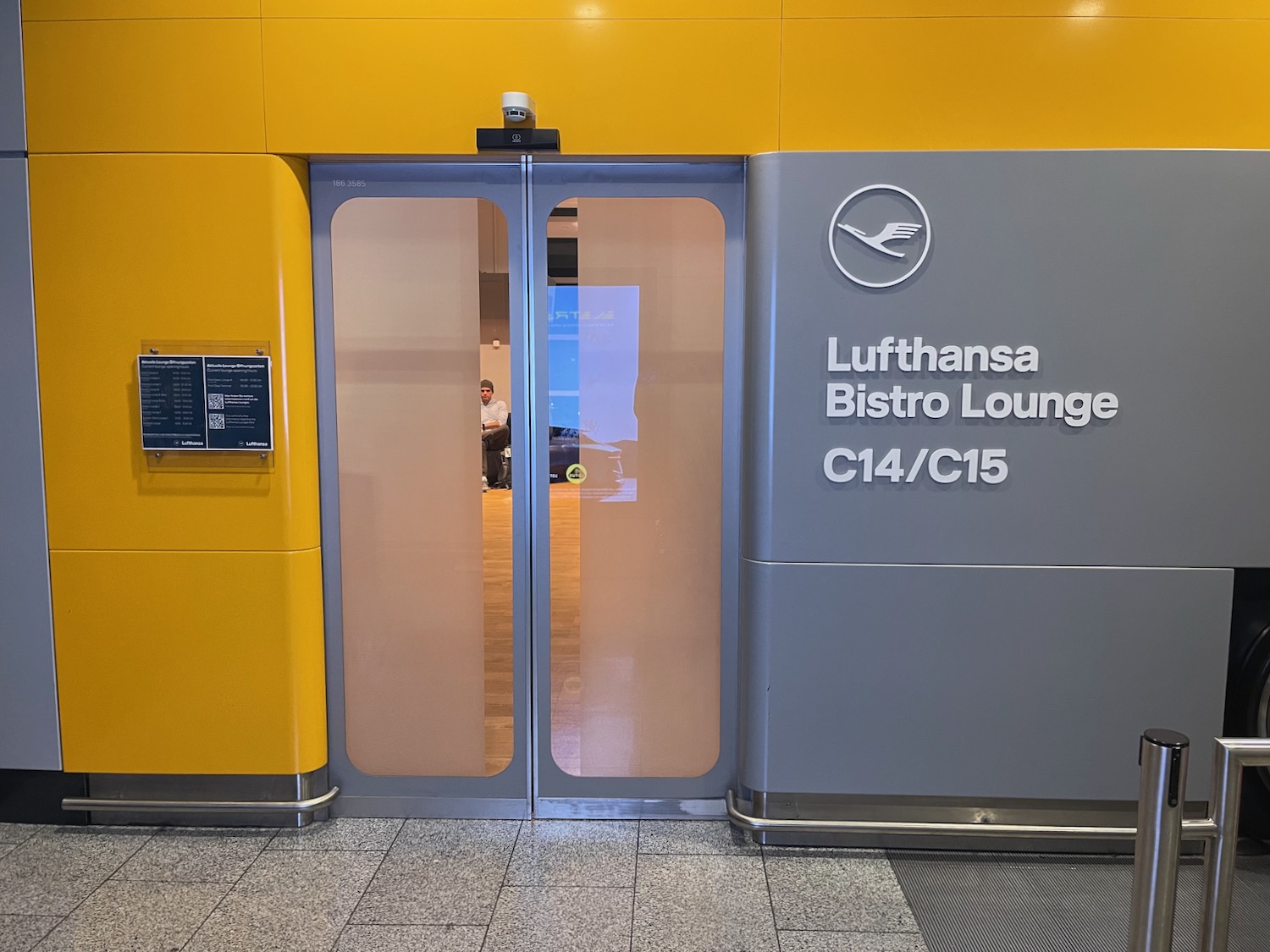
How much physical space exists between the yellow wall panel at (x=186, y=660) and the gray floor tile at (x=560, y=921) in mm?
1047

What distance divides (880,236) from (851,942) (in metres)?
2.33

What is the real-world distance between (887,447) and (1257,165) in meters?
1.55

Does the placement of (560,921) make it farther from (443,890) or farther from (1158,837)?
(1158,837)

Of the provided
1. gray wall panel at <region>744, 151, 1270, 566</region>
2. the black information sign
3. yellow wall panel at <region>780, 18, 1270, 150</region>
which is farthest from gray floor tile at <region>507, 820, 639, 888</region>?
yellow wall panel at <region>780, 18, 1270, 150</region>

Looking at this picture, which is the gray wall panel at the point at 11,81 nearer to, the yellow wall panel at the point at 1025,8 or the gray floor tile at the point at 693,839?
the yellow wall panel at the point at 1025,8

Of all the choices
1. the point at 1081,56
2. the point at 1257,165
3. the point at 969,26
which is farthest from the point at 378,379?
the point at 1257,165

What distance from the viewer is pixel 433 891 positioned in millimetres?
2908

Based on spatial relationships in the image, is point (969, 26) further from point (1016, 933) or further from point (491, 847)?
point (491, 847)

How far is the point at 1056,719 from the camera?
10.1 ft

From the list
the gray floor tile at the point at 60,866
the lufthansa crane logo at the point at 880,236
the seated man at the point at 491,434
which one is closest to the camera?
the gray floor tile at the point at 60,866

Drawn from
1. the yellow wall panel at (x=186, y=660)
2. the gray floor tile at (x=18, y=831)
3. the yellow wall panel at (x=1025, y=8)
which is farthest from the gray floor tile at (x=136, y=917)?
the yellow wall panel at (x=1025, y=8)

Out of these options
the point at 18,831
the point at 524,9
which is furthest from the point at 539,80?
the point at 18,831

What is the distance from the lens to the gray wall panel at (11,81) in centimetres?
302

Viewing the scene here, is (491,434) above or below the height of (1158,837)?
above
